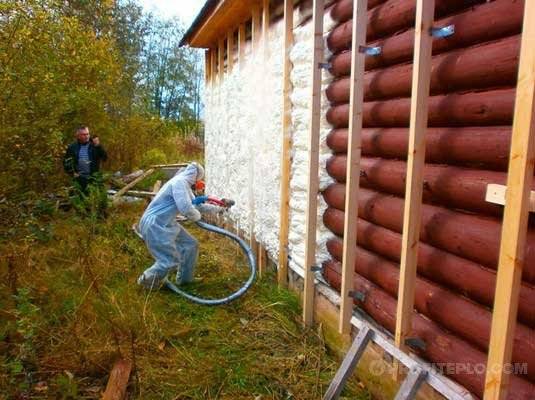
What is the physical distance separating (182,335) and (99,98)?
22.4ft

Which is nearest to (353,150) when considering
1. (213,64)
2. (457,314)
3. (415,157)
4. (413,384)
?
(415,157)

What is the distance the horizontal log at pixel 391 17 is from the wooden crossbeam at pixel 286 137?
A: 84cm

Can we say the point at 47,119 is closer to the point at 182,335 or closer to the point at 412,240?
the point at 182,335

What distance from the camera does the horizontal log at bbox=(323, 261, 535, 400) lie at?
203 centimetres

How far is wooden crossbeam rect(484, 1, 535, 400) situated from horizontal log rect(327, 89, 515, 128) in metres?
0.43

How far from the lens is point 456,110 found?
2.36 metres

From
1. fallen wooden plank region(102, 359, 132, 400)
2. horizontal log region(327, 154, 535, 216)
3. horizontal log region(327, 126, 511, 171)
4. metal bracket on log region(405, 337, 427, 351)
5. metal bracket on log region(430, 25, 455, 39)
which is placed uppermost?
metal bracket on log region(430, 25, 455, 39)

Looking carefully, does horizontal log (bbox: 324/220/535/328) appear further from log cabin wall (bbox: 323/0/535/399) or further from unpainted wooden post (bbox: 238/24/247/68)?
unpainted wooden post (bbox: 238/24/247/68)

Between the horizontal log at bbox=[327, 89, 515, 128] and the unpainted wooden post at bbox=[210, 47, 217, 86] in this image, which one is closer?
the horizontal log at bbox=[327, 89, 515, 128]

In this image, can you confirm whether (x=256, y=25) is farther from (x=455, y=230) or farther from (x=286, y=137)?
(x=455, y=230)

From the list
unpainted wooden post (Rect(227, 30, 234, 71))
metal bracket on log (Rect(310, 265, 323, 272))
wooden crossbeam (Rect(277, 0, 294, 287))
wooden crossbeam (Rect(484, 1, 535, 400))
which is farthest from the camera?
unpainted wooden post (Rect(227, 30, 234, 71))

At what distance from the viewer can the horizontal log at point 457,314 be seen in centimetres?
198

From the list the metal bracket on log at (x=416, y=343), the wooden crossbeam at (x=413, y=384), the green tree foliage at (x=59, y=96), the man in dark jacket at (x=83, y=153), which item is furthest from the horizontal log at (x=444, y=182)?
the man in dark jacket at (x=83, y=153)

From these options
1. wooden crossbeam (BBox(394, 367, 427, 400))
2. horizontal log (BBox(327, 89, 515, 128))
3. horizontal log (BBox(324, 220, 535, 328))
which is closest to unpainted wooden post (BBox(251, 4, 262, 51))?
horizontal log (BBox(327, 89, 515, 128))
